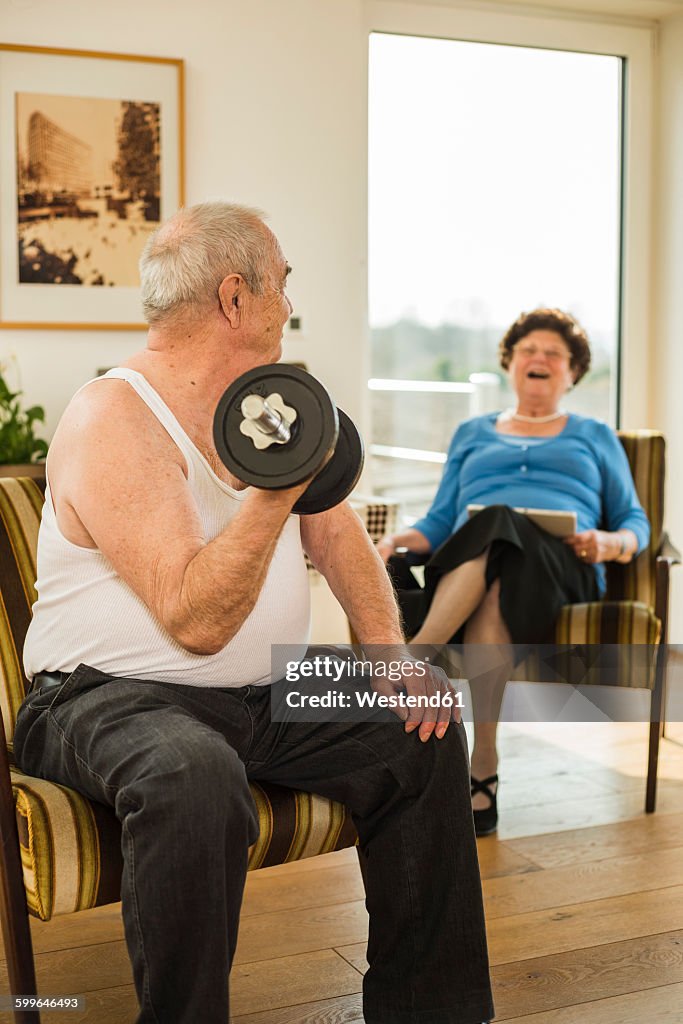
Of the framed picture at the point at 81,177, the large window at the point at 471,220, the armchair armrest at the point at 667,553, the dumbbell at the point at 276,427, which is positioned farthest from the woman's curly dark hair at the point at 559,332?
the dumbbell at the point at 276,427

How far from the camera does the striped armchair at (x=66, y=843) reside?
1.37m

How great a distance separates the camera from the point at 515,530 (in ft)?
8.26

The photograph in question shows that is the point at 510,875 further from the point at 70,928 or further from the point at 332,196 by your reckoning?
the point at 332,196

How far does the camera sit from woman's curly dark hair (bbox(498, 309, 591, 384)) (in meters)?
2.91

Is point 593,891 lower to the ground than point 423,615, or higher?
lower

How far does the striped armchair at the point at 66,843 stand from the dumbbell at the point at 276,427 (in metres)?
0.48

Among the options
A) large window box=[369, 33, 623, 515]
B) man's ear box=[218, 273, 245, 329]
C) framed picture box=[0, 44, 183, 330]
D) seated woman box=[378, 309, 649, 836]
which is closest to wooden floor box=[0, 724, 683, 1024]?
seated woman box=[378, 309, 649, 836]

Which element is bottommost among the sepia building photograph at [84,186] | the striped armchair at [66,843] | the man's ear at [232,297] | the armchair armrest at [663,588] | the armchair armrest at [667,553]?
the striped armchair at [66,843]

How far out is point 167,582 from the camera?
4.47 feet

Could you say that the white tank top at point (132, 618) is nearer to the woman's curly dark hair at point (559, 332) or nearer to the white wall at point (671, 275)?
the woman's curly dark hair at point (559, 332)

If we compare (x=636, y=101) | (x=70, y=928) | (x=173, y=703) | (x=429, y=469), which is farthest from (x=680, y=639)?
(x=173, y=703)

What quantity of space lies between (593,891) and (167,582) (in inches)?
47.8

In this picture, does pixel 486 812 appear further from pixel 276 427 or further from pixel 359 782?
pixel 276 427

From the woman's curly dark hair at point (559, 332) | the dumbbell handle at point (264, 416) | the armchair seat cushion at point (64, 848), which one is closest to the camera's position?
the dumbbell handle at point (264, 416)
